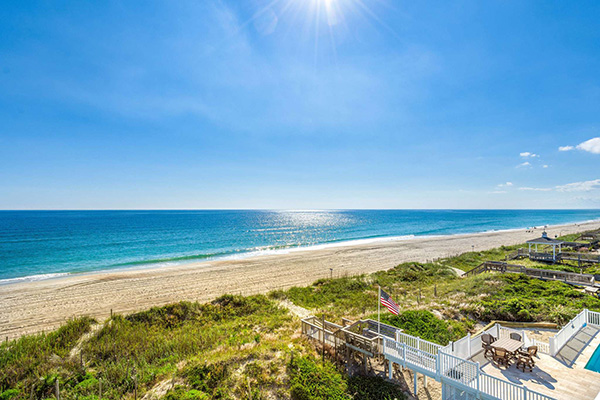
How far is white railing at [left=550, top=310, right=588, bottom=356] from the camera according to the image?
8.31m

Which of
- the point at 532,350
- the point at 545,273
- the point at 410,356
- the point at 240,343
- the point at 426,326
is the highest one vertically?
the point at 532,350

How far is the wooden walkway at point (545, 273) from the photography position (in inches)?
685

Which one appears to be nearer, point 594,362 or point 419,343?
point 594,362

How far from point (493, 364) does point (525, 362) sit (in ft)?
2.64

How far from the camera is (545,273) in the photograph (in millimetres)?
19297

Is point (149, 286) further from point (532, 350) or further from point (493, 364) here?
point (532, 350)

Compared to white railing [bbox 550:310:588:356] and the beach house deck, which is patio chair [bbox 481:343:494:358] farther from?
white railing [bbox 550:310:588:356]

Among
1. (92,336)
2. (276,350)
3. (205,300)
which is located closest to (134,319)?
(92,336)

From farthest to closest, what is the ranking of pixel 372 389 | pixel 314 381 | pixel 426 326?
pixel 426 326, pixel 372 389, pixel 314 381

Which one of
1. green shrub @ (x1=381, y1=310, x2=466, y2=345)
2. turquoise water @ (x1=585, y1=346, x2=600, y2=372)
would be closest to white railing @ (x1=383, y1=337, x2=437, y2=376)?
green shrub @ (x1=381, y1=310, x2=466, y2=345)

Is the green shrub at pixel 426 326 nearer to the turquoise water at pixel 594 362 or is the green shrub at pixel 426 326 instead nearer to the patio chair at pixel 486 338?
the patio chair at pixel 486 338

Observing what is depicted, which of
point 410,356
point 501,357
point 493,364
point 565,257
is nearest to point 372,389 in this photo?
point 410,356

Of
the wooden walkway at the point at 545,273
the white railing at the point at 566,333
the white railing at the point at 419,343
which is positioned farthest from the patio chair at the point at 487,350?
the wooden walkway at the point at 545,273

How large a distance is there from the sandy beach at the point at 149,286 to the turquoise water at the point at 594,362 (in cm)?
1772
